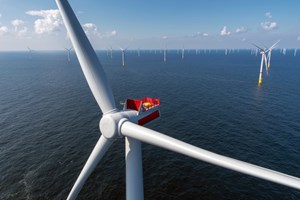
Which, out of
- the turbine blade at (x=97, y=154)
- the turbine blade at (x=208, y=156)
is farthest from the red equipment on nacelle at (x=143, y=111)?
the turbine blade at (x=97, y=154)

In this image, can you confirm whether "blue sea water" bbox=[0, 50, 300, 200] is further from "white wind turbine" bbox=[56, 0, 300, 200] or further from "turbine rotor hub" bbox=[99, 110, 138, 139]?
"turbine rotor hub" bbox=[99, 110, 138, 139]

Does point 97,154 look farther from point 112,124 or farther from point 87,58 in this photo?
point 87,58

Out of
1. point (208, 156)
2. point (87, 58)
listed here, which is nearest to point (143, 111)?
point (87, 58)

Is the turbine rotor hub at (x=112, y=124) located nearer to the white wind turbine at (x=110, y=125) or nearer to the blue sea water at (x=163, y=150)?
the white wind turbine at (x=110, y=125)

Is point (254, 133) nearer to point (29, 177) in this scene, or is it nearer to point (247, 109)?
point (247, 109)

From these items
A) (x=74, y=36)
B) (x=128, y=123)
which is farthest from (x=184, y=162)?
(x=74, y=36)

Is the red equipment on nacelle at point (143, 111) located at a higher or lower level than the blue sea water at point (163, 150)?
higher
